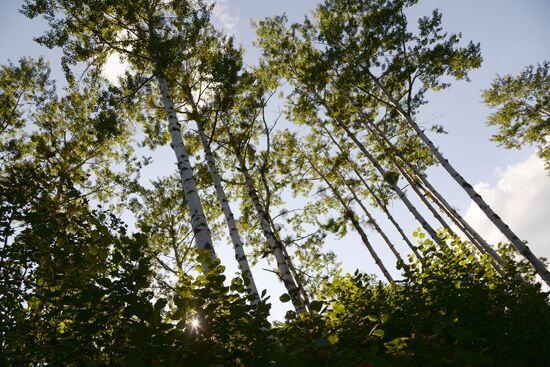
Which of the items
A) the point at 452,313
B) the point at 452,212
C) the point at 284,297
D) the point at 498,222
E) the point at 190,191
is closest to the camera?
the point at 284,297

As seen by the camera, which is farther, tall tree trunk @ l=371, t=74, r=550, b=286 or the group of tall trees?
tall tree trunk @ l=371, t=74, r=550, b=286

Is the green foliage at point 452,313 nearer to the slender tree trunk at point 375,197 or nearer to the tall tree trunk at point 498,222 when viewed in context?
the tall tree trunk at point 498,222

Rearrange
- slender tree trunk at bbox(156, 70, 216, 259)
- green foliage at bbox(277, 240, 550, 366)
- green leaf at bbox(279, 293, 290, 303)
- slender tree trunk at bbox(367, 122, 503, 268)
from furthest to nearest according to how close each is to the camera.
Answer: slender tree trunk at bbox(367, 122, 503, 268) < slender tree trunk at bbox(156, 70, 216, 259) < green foliage at bbox(277, 240, 550, 366) < green leaf at bbox(279, 293, 290, 303)

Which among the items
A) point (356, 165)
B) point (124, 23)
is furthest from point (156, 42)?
point (356, 165)

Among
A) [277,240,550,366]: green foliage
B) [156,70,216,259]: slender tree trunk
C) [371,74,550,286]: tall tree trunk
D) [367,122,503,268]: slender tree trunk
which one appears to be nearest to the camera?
[277,240,550,366]: green foliage

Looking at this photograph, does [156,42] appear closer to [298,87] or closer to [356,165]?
[298,87]

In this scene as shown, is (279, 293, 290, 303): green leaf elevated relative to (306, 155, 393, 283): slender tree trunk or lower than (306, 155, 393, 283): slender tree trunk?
lower

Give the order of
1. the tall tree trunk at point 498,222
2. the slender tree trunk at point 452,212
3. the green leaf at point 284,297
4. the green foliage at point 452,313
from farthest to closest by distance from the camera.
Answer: the slender tree trunk at point 452,212 → the tall tree trunk at point 498,222 → the green foliage at point 452,313 → the green leaf at point 284,297

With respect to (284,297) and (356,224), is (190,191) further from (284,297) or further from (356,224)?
(356,224)

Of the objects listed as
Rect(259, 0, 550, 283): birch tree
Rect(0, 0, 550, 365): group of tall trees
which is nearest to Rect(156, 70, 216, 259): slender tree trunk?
Rect(0, 0, 550, 365): group of tall trees

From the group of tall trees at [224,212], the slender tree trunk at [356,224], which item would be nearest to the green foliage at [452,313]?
the group of tall trees at [224,212]

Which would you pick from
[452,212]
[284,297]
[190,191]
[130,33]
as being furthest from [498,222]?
[130,33]

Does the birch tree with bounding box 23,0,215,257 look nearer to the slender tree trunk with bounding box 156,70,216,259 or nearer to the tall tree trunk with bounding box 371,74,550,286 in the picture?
the slender tree trunk with bounding box 156,70,216,259

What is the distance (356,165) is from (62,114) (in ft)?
40.9
